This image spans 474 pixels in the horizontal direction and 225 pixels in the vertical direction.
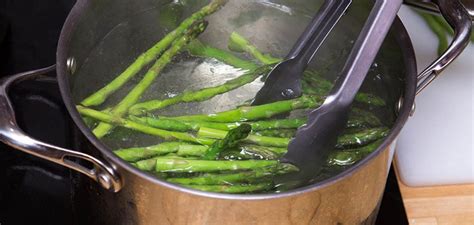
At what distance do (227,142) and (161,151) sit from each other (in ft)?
0.22

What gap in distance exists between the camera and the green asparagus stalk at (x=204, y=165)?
0.68 m

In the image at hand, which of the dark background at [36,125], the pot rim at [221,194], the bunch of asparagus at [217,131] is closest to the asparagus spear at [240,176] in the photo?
the bunch of asparagus at [217,131]

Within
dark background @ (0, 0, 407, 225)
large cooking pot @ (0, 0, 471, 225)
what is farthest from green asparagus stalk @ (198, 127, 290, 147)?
dark background @ (0, 0, 407, 225)

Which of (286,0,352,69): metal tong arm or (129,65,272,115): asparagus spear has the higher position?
(286,0,352,69): metal tong arm

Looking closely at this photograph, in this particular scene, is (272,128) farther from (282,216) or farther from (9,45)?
(9,45)

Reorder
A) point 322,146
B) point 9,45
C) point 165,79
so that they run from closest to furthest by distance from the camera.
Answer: point 322,146 → point 165,79 → point 9,45

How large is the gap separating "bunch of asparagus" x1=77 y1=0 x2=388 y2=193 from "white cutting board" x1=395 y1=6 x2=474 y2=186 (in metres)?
0.12

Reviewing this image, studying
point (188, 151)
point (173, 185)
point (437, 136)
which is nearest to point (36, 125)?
point (188, 151)

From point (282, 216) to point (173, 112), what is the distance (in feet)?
0.73

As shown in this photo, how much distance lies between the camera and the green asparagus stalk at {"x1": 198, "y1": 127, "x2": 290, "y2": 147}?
0.73m

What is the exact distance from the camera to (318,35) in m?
0.77

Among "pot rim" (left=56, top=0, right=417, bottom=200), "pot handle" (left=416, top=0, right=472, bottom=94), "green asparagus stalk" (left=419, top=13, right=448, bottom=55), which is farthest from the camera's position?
"green asparagus stalk" (left=419, top=13, right=448, bottom=55)

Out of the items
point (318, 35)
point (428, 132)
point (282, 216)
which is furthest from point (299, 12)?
point (282, 216)

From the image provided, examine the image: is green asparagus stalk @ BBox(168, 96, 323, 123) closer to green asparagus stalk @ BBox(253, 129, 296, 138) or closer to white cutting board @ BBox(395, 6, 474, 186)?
green asparagus stalk @ BBox(253, 129, 296, 138)
